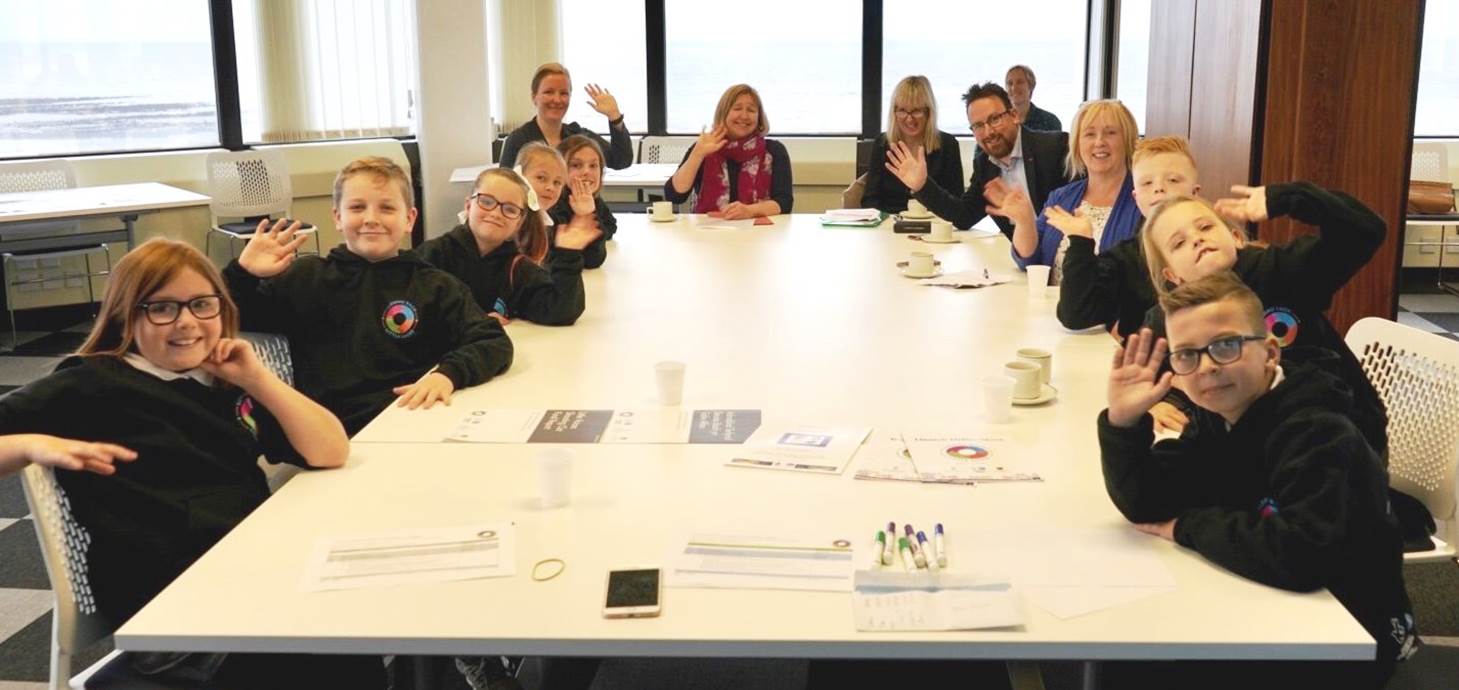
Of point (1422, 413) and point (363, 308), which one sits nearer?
point (1422, 413)

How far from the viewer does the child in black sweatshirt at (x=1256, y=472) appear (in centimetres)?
159

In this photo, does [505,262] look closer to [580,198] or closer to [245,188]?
[580,198]

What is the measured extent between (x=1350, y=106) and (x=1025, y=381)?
7.93ft

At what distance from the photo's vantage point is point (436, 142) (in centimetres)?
704

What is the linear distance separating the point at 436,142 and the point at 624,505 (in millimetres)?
5535

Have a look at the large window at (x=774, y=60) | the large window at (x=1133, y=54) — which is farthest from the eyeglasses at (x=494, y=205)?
the large window at (x=774, y=60)

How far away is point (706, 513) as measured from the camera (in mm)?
1862

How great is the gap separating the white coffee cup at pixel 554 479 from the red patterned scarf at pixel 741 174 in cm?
397

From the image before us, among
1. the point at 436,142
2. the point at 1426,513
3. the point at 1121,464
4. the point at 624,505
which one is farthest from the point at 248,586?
the point at 436,142

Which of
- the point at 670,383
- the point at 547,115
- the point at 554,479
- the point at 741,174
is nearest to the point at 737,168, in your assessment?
the point at 741,174

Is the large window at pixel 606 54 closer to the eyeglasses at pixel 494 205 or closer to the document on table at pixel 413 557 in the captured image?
the eyeglasses at pixel 494 205

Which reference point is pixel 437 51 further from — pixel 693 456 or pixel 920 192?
pixel 693 456

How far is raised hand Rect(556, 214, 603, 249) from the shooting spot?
3.43 metres

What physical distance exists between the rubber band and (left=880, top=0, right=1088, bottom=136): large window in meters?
7.84
